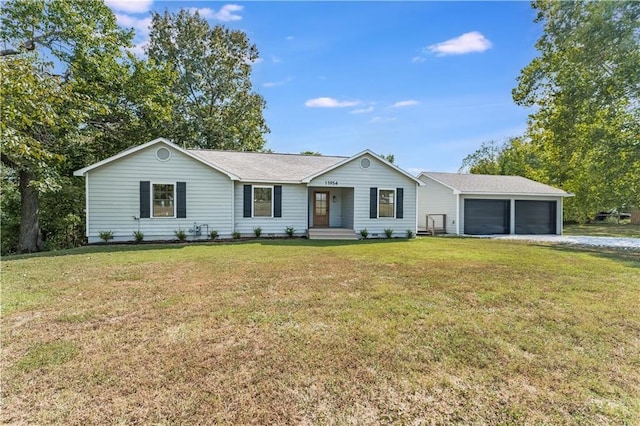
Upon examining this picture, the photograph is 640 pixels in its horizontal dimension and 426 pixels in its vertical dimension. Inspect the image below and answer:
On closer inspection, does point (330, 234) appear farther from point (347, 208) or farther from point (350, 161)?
point (350, 161)

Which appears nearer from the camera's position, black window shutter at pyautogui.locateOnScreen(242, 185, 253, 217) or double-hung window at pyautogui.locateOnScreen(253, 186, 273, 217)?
black window shutter at pyautogui.locateOnScreen(242, 185, 253, 217)

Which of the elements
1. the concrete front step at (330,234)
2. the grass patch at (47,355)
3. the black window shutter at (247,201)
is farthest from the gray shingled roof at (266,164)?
the grass patch at (47,355)

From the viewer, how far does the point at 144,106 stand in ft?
48.2

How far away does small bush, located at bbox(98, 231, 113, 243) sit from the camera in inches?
501

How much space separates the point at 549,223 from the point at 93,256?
24.2m

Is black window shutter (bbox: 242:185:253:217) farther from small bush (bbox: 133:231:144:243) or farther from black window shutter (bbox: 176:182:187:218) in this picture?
small bush (bbox: 133:231:144:243)

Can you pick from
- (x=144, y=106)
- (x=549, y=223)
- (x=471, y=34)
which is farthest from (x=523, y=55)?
(x=144, y=106)

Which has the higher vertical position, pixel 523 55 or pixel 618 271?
pixel 523 55

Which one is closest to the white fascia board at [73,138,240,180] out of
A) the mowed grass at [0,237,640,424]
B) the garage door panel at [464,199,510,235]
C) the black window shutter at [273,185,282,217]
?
the black window shutter at [273,185,282,217]

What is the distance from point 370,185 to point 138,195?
10.0 metres

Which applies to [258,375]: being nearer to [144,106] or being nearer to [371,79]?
[144,106]

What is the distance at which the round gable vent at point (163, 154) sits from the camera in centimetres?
1318

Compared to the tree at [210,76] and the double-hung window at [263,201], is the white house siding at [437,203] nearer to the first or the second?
the double-hung window at [263,201]

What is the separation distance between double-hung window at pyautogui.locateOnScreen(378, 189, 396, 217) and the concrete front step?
1.91 metres
